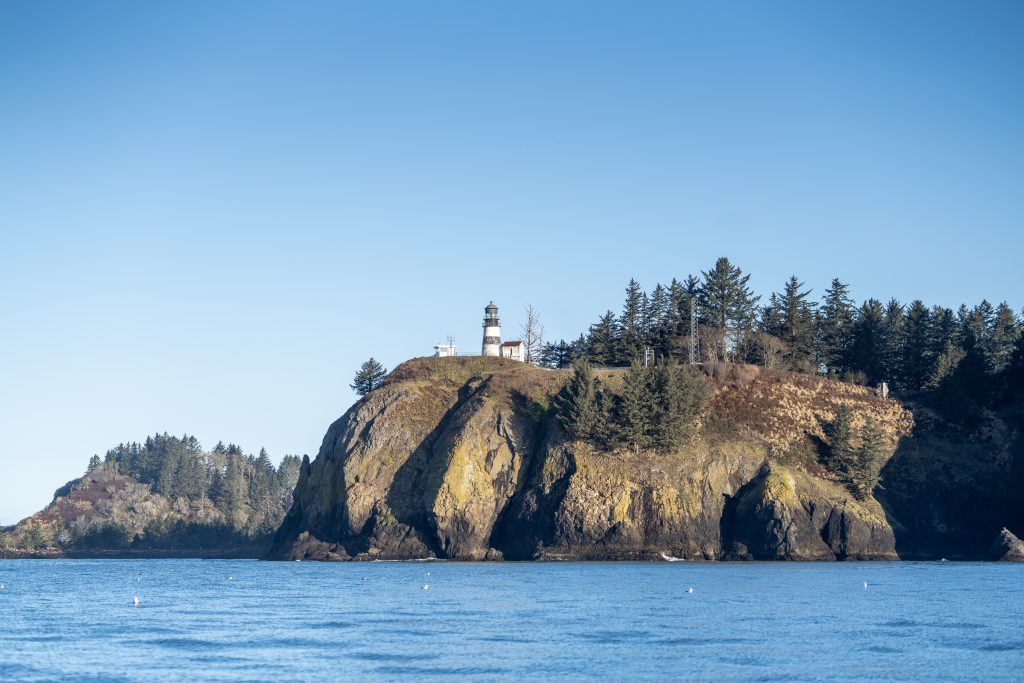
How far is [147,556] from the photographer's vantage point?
17788 centimetres

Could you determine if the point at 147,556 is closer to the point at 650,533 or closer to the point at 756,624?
the point at 650,533

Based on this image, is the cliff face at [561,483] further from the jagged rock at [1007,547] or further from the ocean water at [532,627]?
the ocean water at [532,627]

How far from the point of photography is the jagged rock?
10788 cm

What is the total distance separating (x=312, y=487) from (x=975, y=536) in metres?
68.5

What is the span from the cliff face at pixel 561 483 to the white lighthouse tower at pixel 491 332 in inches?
599

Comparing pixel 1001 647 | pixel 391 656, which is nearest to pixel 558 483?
pixel 1001 647

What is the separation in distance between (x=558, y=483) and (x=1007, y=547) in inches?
1649

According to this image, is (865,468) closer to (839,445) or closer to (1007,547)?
(839,445)

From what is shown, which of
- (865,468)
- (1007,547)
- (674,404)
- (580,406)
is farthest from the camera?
(674,404)

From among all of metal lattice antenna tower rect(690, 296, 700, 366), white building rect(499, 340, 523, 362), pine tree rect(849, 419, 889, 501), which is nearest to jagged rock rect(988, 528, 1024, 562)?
pine tree rect(849, 419, 889, 501)

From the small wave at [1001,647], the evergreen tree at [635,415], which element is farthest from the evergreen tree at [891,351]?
the small wave at [1001,647]

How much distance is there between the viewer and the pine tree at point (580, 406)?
11506 centimetres

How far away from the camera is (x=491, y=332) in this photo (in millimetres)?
149750

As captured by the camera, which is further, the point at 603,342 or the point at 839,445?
the point at 603,342
